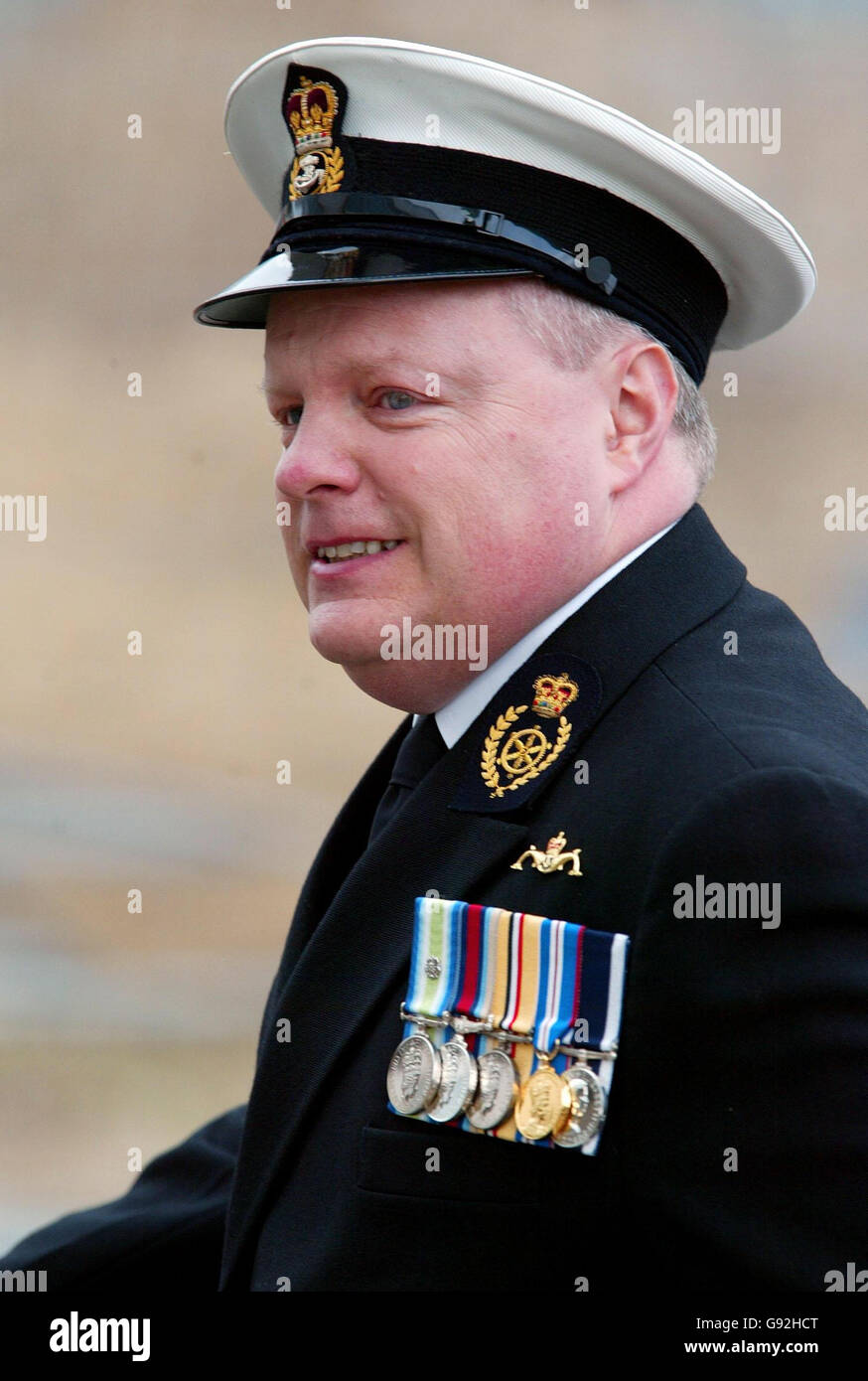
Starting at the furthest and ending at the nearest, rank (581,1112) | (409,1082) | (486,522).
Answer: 1. (486,522)
2. (409,1082)
3. (581,1112)

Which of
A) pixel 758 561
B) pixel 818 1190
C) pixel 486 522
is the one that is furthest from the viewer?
pixel 758 561

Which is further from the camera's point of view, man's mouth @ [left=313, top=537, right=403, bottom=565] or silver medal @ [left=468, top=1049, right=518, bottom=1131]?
man's mouth @ [left=313, top=537, right=403, bottom=565]

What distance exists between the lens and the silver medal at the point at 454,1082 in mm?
1493

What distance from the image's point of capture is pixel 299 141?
1.85 m

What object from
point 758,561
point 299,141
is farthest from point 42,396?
point 299,141

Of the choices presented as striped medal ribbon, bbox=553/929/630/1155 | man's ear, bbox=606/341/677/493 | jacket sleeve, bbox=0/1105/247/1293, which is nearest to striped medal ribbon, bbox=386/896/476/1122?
striped medal ribbon, bbox=553/929/630/1155

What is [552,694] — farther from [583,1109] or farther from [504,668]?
[583,1109]

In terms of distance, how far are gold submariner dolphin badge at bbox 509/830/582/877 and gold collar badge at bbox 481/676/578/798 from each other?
9cm

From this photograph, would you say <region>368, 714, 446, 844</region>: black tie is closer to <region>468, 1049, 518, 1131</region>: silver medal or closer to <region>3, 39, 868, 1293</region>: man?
<region>3, 39, 868, 1293</region>: man

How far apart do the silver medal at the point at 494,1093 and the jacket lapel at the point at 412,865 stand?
0.17 meters

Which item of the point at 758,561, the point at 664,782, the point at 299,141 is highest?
the point at 758,561

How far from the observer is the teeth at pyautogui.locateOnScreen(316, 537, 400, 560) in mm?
1697
